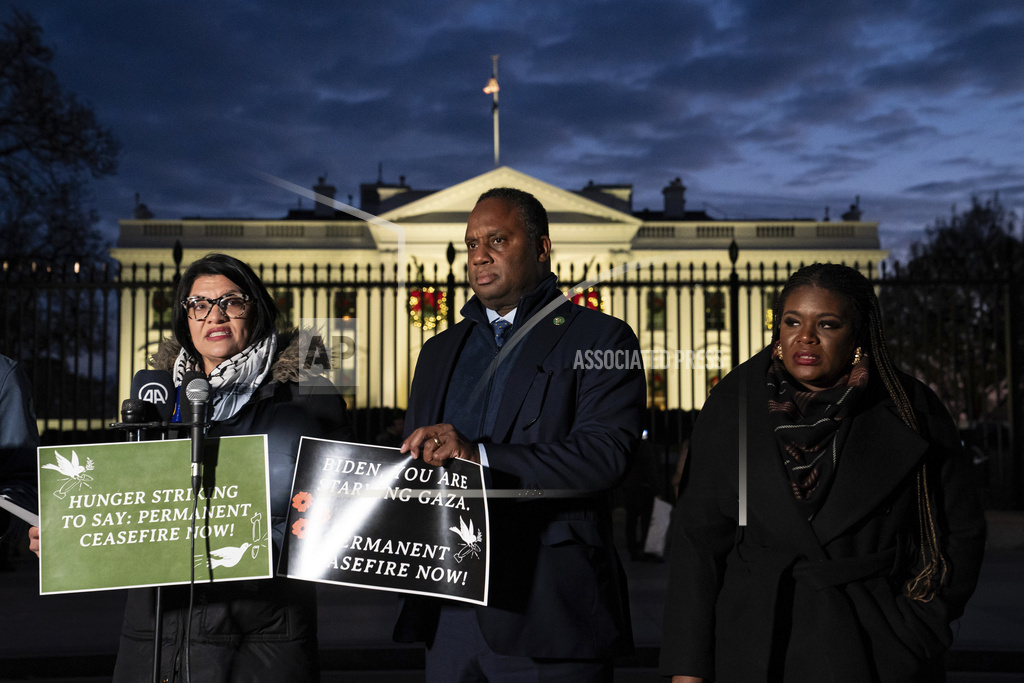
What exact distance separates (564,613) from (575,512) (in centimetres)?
23

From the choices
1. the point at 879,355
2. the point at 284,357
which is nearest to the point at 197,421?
the point at 284,357

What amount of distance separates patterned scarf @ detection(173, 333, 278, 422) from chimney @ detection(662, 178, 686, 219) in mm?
45183

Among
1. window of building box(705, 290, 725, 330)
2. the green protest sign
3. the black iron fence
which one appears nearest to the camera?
the green protest sign

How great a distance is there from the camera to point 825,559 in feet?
6.30

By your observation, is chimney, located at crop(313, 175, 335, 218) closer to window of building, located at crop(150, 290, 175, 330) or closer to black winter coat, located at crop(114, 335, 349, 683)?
window of building, located at crop(150, 290, 175, 330)

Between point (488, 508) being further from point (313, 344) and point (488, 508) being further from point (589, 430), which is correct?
point (313, 344)

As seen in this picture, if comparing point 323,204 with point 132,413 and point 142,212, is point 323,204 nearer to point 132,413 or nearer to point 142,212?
point 142,212

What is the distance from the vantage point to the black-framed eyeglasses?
94.0 inches

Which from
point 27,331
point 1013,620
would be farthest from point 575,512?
point 27,331

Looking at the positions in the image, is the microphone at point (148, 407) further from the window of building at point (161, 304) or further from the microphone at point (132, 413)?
the window of building at point (161, 304)

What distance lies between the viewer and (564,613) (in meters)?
2.03

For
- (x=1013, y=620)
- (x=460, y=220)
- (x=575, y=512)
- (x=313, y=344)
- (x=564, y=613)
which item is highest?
(x=460, y=220)

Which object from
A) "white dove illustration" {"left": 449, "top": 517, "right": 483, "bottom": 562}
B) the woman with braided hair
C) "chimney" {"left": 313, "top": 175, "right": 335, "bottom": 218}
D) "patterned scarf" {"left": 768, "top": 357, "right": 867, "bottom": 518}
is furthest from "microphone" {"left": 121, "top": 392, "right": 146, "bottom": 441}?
"chimney" {"left": 313, "top": 175, "right": 335, "bottom": 218}

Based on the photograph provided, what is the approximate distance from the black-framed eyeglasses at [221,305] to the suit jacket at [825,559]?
1.29 metres
